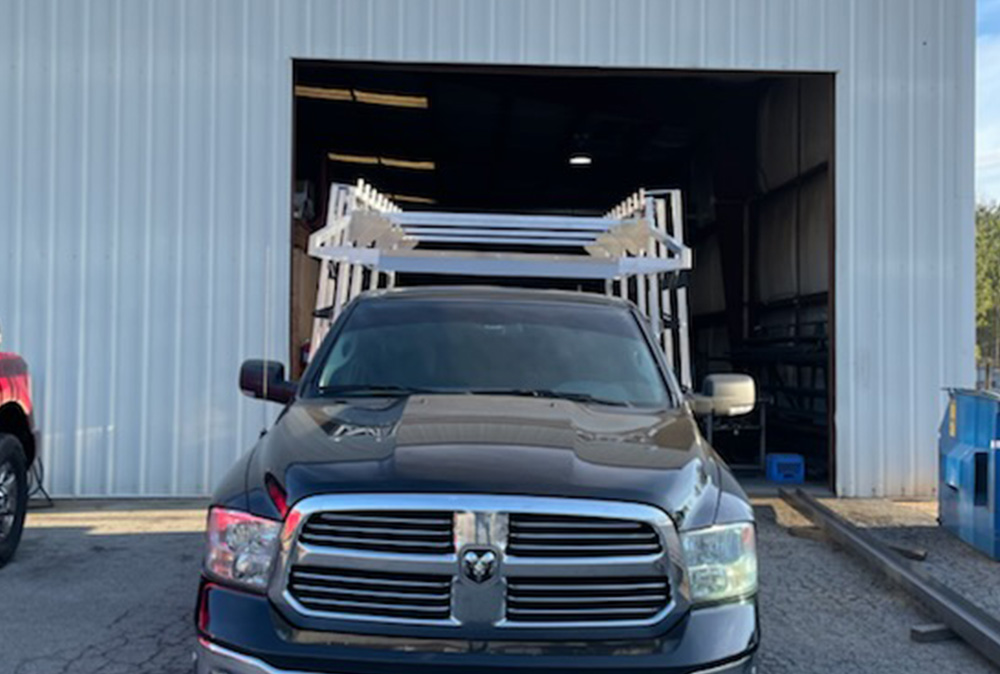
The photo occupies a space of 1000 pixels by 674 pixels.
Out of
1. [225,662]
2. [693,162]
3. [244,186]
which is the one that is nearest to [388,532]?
[225,662]

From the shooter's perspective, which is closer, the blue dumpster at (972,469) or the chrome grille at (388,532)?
the chrome grille at (388,532)

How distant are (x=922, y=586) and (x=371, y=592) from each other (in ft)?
13.0

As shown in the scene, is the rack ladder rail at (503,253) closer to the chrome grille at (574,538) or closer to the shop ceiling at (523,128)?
the shop ceiling at (523,128)

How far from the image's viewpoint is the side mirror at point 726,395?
4.37 meters

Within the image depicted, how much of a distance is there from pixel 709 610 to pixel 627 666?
1.08 feet

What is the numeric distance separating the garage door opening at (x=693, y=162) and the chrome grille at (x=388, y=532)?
5897mm

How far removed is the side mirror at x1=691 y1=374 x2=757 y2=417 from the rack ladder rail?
1.95 meters

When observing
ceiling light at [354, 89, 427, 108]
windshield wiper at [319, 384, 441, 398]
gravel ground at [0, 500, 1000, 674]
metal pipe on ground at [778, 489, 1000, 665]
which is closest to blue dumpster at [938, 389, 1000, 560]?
gravel ground at [0, 500, 1000, 674]

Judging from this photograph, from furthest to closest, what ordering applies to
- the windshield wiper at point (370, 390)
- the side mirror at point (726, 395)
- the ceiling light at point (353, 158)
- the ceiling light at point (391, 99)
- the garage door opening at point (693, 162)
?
the ceiling light at point (353, 158) < the ceiling light at point (391, 99) < the garage door opening at point (693, 162) < the side mirror at point (726, 395) < the windshield wiper at point (370, 390)

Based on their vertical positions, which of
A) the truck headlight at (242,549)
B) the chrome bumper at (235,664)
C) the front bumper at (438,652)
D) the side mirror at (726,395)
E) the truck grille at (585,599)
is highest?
the side mirror at (726,395)

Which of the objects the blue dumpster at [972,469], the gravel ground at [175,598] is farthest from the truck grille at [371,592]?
the blue dumpster at [972,469]

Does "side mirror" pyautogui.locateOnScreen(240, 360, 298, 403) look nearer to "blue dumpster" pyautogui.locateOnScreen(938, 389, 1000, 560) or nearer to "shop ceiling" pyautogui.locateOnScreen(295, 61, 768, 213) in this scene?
"blue dumpster" pyautogui.locateOnScreen(938, 389, 1000, 560)

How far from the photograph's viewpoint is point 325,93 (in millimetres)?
12039

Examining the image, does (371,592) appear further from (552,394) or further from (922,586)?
(922,586)
